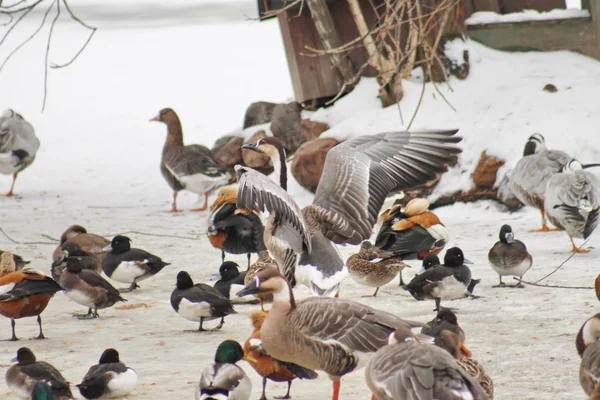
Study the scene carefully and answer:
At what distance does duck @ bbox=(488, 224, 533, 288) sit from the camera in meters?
8.13

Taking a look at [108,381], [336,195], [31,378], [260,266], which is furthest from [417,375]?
[260,266]

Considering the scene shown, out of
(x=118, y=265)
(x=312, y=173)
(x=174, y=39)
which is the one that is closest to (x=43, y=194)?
(x=312, y=173)

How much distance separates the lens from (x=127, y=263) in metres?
8.40

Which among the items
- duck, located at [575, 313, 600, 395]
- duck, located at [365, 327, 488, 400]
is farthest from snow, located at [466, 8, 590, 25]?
duck, located at [365, 327, 488, 400]

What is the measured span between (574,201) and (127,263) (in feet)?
14.5

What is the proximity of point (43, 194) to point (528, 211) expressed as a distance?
702 centimetres

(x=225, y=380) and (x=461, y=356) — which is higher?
(x=225, y=380)

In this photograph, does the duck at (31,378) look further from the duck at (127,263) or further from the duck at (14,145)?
the duck at (14,145)

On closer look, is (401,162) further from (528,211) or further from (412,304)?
(528,211)

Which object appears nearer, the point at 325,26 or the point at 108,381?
the point at 108,381

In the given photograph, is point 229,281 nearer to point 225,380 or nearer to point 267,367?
point 267,367

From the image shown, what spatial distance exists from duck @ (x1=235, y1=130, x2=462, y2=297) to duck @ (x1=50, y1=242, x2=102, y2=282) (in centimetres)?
172

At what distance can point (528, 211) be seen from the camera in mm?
11836

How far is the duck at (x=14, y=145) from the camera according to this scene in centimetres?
1414
